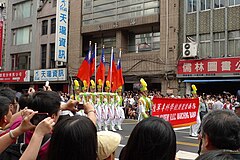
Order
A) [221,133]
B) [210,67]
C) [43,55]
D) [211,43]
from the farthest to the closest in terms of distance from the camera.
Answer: [43,55] → [211,43] → [210,67] → [221,133]

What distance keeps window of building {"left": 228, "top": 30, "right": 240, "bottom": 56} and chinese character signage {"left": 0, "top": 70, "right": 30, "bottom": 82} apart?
58.1ft

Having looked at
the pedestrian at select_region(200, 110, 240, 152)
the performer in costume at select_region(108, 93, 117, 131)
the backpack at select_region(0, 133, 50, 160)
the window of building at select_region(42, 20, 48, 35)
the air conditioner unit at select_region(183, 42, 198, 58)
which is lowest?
the performer in costume at select_region(108, 93, 117, 131)

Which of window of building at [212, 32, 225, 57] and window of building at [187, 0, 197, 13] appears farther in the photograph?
window of building at [187, 0, 197, 13]

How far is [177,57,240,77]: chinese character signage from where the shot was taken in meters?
17.6

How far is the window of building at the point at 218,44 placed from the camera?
18.5 metres

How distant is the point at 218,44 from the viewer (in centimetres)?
1864

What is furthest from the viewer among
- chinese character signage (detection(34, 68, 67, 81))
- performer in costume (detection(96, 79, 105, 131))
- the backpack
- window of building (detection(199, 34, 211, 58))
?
chinese character signage (detection(34, 68, 67, 81))

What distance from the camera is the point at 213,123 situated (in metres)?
2.41

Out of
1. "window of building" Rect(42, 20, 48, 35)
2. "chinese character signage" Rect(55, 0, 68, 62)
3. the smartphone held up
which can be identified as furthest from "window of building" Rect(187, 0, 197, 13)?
the smartphone held up

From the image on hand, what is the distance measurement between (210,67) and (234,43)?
186 centimetres

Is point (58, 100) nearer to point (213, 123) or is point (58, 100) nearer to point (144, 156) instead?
→ point (144, 156)

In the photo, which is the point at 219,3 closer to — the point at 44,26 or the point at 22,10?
the point at 44,26

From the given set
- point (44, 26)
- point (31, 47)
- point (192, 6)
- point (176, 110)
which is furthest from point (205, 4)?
point (31, 47)

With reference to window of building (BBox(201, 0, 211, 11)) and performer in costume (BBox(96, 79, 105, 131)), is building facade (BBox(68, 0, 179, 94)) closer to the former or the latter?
window of building (BBox(201, 0, 211, 11))
